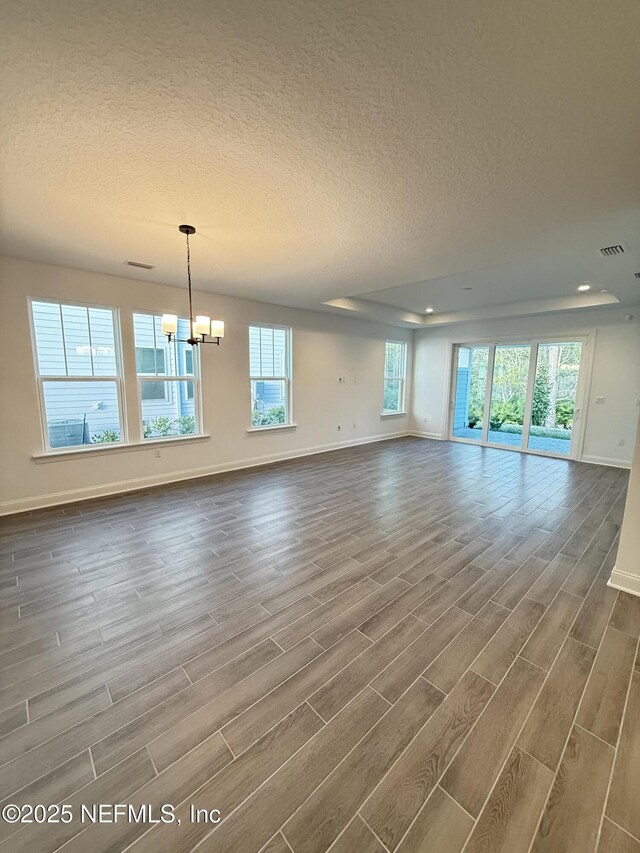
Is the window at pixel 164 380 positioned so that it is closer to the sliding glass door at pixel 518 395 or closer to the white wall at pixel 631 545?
the white wall at pixel 631 545

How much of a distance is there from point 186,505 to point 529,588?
11.3ft

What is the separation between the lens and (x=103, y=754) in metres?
1.38

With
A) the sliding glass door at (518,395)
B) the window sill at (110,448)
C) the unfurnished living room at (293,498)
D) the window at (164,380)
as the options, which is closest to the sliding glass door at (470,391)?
the sliding glass door at (518,395)

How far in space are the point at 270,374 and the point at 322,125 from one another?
14.4ft

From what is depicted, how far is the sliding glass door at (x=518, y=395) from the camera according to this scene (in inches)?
249

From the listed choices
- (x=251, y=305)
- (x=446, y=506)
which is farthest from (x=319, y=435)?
(x=446, y=506)

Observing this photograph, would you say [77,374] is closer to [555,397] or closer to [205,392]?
[205,392]

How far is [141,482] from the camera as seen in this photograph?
182 inches

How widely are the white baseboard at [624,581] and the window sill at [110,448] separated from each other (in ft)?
15.7

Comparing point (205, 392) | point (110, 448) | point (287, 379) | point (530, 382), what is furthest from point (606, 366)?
point (110, 448)

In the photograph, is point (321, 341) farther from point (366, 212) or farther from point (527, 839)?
point (527, 839)

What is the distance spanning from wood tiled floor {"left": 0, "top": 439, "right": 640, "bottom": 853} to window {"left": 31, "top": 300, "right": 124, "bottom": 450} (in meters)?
1.20

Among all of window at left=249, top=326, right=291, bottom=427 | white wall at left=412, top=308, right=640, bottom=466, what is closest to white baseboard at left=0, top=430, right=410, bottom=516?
window at left=249, top=326, right=291, bottom=427

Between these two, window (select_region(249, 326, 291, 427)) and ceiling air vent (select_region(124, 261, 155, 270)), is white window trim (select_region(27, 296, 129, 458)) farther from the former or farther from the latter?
window (select_region(249, 326, 291, 427))
